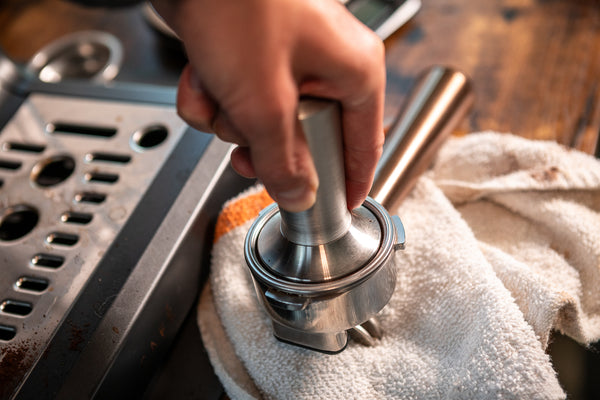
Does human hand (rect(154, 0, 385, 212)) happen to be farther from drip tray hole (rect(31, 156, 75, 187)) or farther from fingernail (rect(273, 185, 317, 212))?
drip tray hole (rect(31, 156, 75, 187))

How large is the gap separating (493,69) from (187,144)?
0.36 meters

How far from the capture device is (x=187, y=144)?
43 centimetres

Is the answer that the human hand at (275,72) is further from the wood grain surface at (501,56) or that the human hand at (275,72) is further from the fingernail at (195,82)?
the wood grain surface at (501,56)

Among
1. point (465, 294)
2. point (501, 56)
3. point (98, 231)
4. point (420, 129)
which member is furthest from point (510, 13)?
point (98, 231)

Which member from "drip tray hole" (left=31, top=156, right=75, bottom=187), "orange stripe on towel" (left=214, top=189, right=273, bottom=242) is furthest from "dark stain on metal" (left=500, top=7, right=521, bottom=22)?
"drip tray hole" (left=31, top=156, right=75, bottom=187)

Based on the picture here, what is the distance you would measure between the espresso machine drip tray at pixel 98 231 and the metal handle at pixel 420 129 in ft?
0.43

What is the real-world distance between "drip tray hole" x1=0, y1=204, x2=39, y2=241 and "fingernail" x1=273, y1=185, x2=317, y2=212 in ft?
0.96

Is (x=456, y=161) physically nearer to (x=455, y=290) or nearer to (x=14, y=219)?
(x=455, y=290)

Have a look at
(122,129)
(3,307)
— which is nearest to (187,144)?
(122,129)

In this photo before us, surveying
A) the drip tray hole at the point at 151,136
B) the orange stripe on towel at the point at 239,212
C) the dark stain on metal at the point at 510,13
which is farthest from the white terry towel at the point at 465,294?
the dark stain on metal at the point at 510,13

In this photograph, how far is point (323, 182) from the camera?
0.23 meters

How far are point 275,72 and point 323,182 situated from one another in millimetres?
68

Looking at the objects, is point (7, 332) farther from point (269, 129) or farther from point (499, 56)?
point (499, 56)

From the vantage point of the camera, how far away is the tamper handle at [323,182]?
7.9 inches
